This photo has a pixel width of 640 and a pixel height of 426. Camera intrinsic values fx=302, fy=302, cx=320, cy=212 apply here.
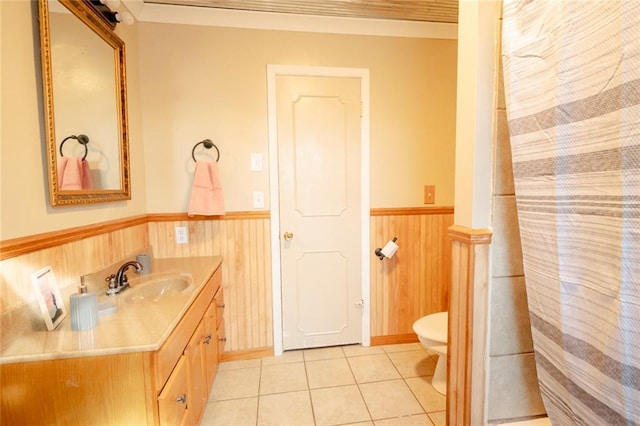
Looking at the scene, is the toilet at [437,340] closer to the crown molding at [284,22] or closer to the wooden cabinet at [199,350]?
the wooden cabinet at [199,350]

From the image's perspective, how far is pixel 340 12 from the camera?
6.82ft

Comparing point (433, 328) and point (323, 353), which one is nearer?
point (433, 328)

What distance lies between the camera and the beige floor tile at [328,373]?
1949mm

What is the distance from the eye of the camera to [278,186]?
7.20 feet

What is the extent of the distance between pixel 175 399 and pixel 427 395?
1458 millimetres

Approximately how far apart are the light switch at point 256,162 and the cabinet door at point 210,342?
0.93 metres

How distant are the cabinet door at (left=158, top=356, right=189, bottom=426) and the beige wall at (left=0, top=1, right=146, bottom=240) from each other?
72 centimetres

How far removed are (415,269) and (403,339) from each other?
57cm

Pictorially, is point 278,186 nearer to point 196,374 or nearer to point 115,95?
point 115,95

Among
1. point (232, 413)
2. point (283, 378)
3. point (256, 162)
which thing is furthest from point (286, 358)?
point (256, 162)

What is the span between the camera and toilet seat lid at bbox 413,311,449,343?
1.77m

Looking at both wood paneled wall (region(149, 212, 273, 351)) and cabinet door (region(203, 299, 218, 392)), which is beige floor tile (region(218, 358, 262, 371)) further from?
cabinet door (region(203, 299, 218, 392))

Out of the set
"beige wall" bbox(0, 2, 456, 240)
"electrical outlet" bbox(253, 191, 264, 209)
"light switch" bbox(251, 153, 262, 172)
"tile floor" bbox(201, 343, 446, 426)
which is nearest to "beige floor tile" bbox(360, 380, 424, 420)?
"tile floor" bbox(201, 343, 446, 426)

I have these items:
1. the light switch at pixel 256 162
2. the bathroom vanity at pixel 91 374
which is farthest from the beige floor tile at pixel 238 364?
the light switch at pixel 256 162
